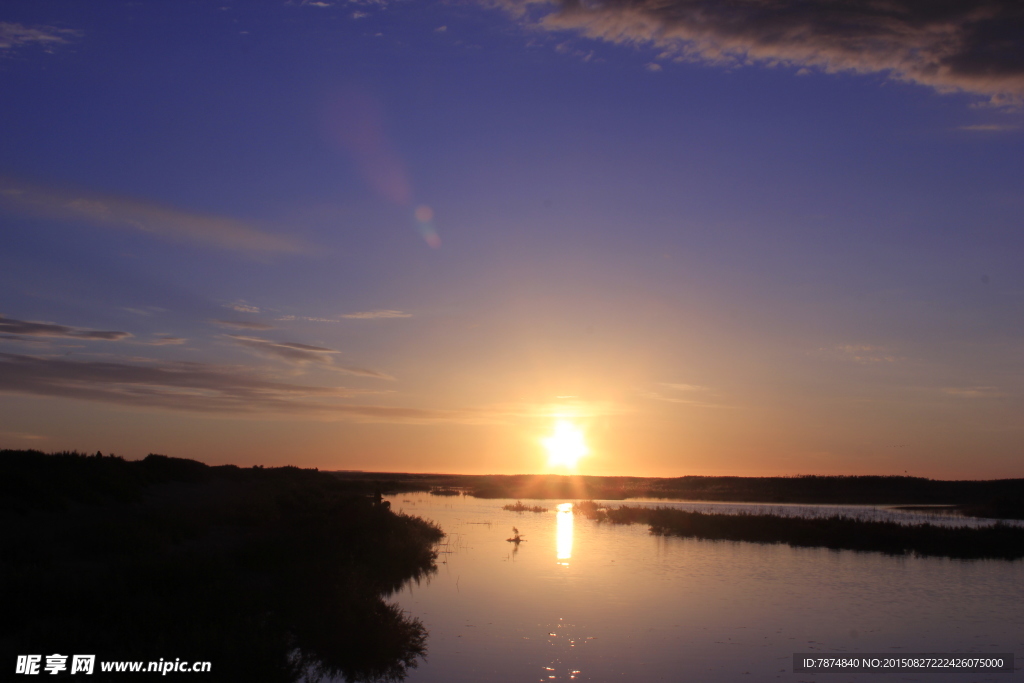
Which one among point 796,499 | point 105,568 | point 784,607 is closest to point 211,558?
point 105,568

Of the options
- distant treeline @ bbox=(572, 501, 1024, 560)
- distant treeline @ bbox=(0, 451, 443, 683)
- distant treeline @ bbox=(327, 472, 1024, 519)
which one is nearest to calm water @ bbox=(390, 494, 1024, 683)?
distant treeline @ bbox=(0, 451, 443, 683)

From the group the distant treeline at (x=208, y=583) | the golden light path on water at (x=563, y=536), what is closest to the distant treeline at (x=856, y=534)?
the golden light path on water at (x=563, y=536)

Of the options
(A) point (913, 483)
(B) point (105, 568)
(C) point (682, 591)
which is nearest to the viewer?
(B) point (105, 568)

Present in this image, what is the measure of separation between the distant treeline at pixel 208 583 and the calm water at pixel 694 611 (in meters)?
1.63

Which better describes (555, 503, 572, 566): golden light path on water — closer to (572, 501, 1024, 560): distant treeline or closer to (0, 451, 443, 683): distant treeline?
(572, 501, 1024, 560): distant treeline

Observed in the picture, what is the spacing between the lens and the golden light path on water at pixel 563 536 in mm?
28606

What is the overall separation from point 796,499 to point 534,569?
6020 centimetres

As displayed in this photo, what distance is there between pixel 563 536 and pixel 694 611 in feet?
60.7

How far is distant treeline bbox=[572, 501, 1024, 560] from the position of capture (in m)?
30.0

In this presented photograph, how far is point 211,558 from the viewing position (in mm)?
16062

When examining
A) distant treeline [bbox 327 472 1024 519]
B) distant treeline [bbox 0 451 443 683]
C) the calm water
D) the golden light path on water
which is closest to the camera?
distant treeline [bbox 0 451 443 683]

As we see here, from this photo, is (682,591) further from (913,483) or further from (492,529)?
(913,483)

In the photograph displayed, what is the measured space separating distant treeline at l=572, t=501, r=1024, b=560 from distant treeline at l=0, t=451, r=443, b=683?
57.2 ft

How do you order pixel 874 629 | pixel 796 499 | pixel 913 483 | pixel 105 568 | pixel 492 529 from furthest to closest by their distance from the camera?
pixel 913 483 < pixel 796 499 < pixel 492 529 < pixel 874 629 < pixel 105 568
